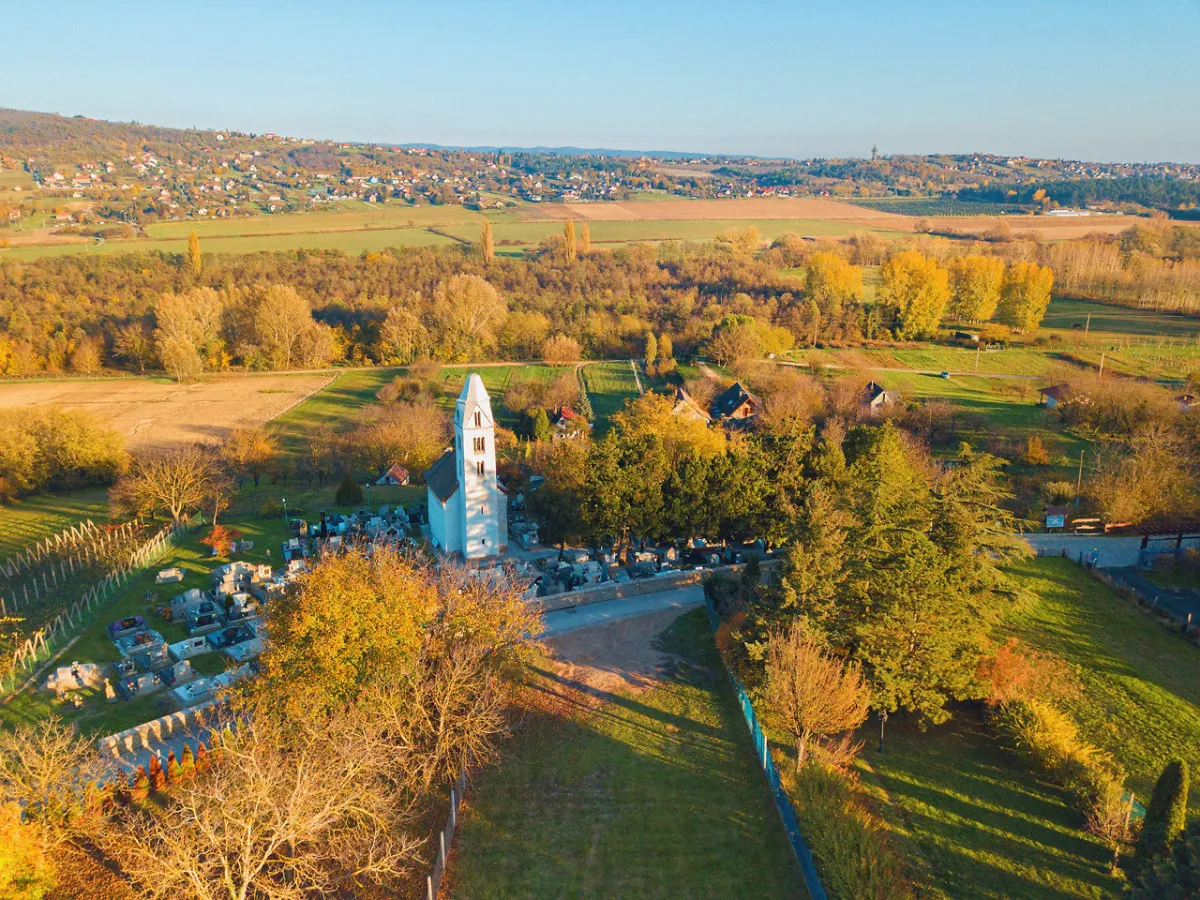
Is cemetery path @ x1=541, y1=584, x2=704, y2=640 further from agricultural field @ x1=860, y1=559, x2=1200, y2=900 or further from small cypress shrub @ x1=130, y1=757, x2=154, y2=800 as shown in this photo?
small cypress shrub @ x1=130, y1=757, x2=154, y2=800

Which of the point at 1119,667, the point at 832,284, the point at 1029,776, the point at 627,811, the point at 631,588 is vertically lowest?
the point at 627,811

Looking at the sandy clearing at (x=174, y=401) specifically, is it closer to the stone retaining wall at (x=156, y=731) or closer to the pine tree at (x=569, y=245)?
the stone retaining wall at (x=156, y=731)

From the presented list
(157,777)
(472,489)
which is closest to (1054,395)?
(472,489)

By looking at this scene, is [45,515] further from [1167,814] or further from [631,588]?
[1167,814]

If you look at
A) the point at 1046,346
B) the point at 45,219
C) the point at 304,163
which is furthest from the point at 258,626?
the point at 304,163

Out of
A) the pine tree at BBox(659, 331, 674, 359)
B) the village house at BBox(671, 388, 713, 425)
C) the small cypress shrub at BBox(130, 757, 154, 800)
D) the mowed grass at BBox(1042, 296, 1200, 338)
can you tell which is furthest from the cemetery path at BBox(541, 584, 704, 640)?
the mowed grass at BBox(1042, 296, 1200, 338)

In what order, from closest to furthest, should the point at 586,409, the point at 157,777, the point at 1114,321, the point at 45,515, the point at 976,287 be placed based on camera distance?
the point at 157,777
the point at 45,515
the point at 586,409
the point at 1114,321
the point at 976,287

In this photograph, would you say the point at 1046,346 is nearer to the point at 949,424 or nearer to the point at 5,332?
the point at 949,424
